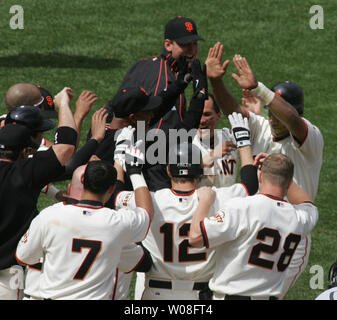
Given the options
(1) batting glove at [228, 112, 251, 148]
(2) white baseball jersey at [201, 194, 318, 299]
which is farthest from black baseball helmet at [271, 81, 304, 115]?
(2) white baseball jersey at [201, 194, 318, 299]

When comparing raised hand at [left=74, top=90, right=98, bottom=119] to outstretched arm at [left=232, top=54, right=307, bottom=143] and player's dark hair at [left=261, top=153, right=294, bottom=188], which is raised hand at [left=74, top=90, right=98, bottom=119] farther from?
player's dark hair at [left=261, top=153, right=294, bottom=188]

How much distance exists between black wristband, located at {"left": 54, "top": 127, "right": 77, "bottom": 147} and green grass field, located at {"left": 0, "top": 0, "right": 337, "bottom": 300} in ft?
22.1

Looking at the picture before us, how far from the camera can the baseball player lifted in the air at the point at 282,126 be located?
5.76 meters

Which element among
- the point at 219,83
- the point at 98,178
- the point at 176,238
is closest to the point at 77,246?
the point at 98,178

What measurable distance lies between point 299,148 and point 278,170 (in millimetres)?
1097

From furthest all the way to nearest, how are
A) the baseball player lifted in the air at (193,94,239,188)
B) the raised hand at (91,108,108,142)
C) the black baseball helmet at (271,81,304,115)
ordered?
the black baseball helmet at (271,81,304,115)
the baseball player lifted in the air at (193,94,239,188)
the raised hand at (91,108,108,142)

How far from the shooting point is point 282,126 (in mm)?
6125

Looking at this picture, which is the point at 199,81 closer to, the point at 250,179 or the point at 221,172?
the point at 221,172

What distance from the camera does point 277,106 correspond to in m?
5.73

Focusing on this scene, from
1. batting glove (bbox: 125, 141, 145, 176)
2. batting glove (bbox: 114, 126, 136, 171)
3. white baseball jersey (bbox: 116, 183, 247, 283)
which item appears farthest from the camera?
batting glove (bbox: 114, 126, 136, 171)

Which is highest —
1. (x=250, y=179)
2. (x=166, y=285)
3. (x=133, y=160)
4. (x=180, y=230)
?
(x=133, y=160)

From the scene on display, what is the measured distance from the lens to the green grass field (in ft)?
45.5

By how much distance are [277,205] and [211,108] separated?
228cm
